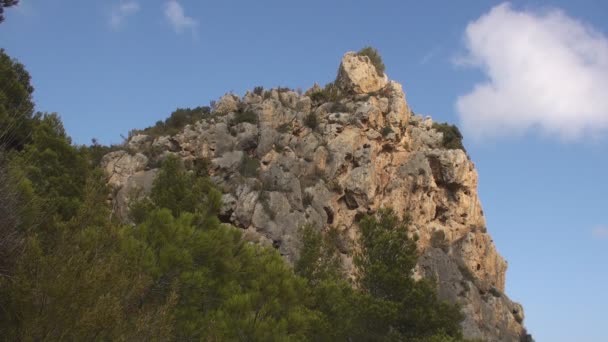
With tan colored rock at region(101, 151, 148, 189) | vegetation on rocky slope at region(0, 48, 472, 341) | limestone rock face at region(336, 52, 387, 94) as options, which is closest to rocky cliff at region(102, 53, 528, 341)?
tan colored rock at region(101, 151, 148, 189)

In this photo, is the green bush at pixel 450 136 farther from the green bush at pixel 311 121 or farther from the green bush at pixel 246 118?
the green bush at pixel 246 118

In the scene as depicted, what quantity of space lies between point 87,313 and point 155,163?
43.0 metres

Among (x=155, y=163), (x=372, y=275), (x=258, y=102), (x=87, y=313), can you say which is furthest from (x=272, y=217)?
(x=87, y=313)

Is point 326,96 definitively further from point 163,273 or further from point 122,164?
point 163,273

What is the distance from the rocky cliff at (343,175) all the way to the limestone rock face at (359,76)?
12.5 inches

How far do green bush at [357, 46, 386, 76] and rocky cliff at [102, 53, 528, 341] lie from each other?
4.79 meters

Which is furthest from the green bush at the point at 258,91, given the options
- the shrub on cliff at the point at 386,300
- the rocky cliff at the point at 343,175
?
the shrub on cliff at the point at 386,300

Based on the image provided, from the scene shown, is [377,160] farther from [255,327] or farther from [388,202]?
[255,327]

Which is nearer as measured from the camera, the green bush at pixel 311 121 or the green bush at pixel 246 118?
the green bush at pixel 246 118

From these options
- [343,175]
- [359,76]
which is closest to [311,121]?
[343,175]

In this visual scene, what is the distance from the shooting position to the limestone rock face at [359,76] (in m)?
62.4

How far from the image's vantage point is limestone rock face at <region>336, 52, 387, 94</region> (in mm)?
62438

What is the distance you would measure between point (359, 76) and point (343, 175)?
16050 millimetres

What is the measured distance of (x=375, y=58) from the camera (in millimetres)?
68500
